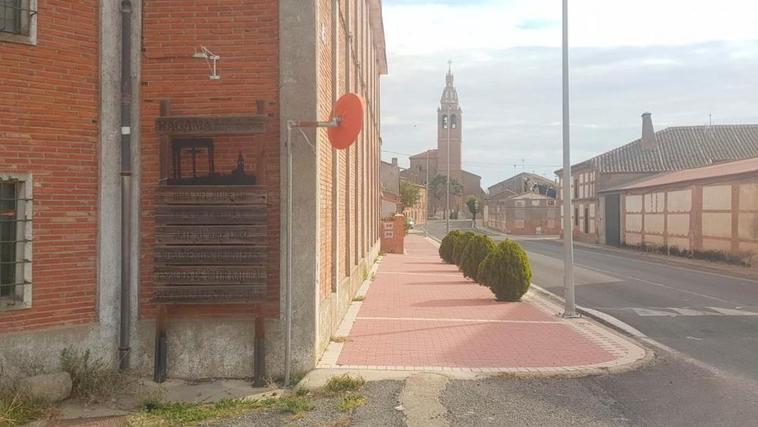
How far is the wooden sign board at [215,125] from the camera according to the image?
683 cm

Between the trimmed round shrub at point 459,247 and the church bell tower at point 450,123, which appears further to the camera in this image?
the church bell tower at point 450,123

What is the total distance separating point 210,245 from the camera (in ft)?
22.1

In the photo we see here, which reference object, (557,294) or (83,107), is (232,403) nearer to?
(83,107)

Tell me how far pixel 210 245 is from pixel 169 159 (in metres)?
1.06

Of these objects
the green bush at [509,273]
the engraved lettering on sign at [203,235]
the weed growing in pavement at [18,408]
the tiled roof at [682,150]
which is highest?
the tiled roof at [682,150]

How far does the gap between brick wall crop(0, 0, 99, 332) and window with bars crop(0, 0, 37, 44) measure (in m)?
0.06

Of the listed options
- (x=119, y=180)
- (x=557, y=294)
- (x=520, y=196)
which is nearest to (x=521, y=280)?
(x=557, y=294)

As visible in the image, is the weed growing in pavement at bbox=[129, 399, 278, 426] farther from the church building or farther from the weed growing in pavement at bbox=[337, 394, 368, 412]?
the church building

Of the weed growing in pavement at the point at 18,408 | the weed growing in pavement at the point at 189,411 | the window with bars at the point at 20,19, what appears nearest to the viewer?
the weed growing in pavement at the point at 18,408

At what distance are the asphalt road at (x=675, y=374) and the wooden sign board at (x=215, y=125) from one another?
11.5 ft

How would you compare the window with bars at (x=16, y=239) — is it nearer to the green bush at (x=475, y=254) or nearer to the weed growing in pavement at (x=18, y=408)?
the weed growing in pavement at (x=18, y=408)

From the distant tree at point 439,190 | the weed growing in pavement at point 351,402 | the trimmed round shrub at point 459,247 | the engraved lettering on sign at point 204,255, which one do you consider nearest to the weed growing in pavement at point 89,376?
the engraved lettering on sign at point 204,255

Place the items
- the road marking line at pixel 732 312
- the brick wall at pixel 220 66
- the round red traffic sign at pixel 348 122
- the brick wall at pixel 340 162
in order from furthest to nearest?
the road marking line at pixel 732 312 → the brick wall at pixel 340 162 → the brick wall at pixel 220 66 → the round red traffic sign at pixel 348 122

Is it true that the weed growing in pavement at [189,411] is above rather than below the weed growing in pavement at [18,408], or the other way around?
below
